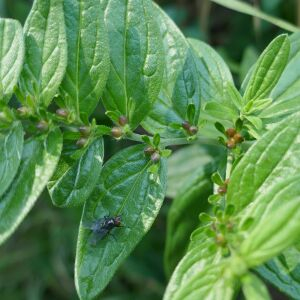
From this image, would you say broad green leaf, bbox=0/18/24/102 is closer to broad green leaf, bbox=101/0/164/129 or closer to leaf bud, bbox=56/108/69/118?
leaf bud, bbox=56/108/69/118

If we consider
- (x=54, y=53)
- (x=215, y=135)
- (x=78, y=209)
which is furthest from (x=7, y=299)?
(x=54, y=53)

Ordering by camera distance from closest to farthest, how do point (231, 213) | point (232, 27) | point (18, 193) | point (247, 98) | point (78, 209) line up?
point (231, 213), point (18, 193), point (247, 98), point (78, 209), point (232, 27)

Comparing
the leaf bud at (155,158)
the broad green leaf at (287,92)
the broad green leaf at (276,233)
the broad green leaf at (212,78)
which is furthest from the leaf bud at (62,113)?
the broad green leaf at (276,233)

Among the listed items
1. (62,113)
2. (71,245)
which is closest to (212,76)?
(62,113)

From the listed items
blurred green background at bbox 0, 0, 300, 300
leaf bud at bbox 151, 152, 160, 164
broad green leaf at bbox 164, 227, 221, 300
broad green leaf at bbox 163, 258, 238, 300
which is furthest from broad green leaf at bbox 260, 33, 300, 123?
blurred green background at bbox 0, 0, 300, 300

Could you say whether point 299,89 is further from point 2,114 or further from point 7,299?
point 7,299

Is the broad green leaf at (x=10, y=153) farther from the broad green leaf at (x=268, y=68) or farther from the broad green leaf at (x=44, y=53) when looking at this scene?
the broad green leaf at (x=268, y=68)
